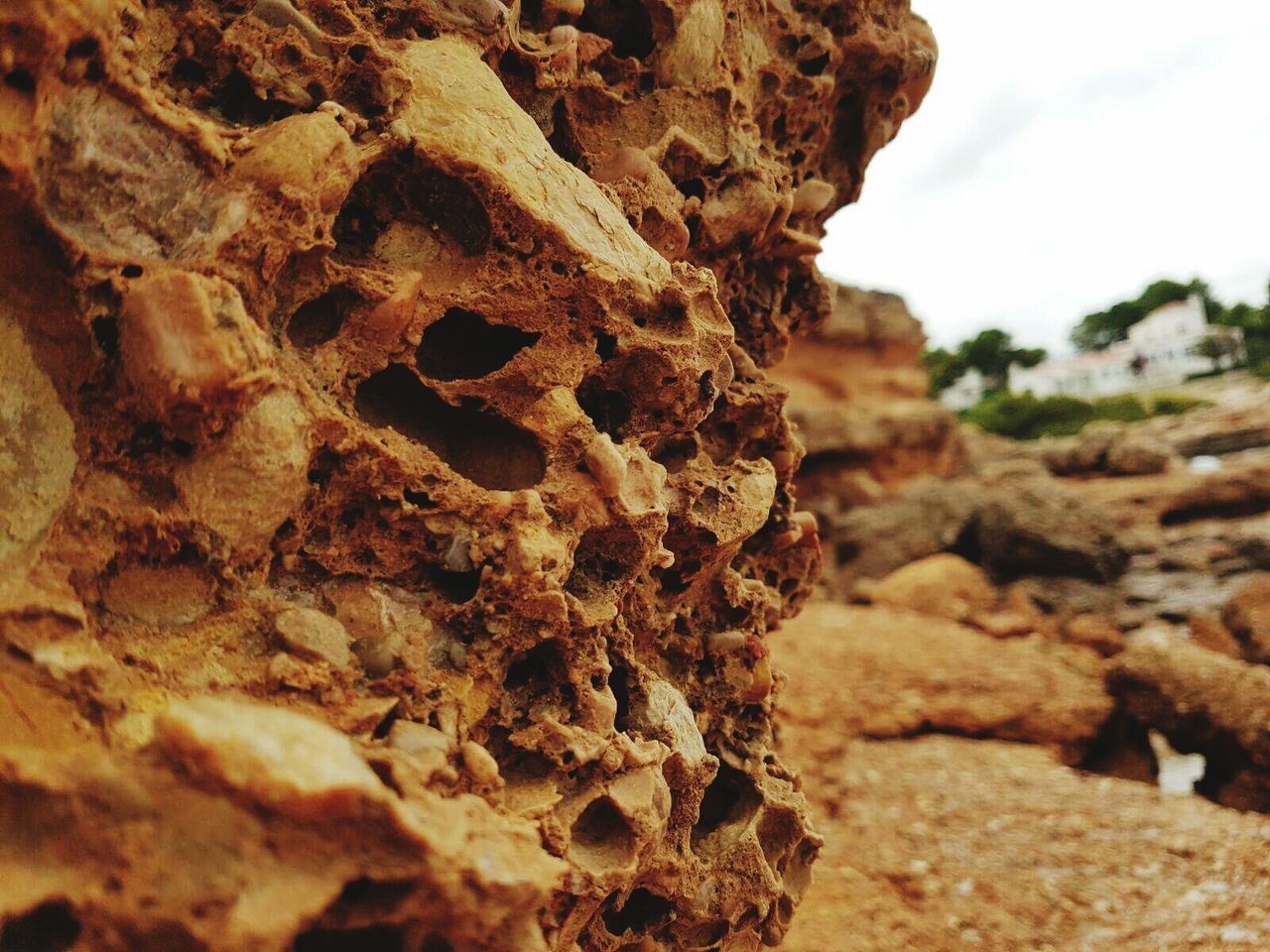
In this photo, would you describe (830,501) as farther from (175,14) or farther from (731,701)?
(175,14)

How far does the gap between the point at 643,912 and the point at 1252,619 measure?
21.9 ft

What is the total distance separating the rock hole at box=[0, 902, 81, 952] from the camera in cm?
111

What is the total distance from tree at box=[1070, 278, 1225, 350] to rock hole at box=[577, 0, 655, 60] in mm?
29293

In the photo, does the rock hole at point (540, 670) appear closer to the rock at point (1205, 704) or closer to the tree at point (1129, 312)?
the rock at point (1205, 704)

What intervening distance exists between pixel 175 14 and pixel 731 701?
6.95 ft

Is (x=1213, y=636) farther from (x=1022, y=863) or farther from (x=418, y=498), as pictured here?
(x=418, y=498)

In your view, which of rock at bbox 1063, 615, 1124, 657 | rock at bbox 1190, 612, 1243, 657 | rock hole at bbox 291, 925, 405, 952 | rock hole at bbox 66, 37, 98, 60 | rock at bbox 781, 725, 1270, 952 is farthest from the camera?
rock at bbox 1063, 615, 1124, 657

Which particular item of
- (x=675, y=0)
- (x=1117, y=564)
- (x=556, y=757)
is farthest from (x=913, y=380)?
(x=556, y=757)

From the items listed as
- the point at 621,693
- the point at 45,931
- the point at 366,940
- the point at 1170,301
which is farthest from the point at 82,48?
A: the point at 1170,301

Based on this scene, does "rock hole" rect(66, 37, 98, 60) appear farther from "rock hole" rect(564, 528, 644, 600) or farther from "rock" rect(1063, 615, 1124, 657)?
"rock" rect(1063, 615, 1124, 657)

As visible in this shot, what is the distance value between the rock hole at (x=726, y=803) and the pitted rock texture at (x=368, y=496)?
0.01 metres

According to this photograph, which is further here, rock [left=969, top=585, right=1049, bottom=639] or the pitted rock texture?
rock [left=969, top=585, right=1049, bottom=639]

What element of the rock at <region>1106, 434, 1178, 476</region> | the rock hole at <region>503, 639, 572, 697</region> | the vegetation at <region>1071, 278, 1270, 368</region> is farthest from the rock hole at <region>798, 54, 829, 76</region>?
the vegetation at <region>1071, 278, 1270, 368</region>

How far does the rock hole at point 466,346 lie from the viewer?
1.90 metres
